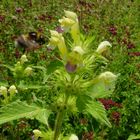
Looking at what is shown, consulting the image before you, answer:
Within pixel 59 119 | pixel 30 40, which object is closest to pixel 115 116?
pixel 30 40

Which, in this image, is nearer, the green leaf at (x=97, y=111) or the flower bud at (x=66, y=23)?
the green leaf at (x=97, y=111)

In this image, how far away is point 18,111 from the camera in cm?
246

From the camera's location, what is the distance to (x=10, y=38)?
747 cm

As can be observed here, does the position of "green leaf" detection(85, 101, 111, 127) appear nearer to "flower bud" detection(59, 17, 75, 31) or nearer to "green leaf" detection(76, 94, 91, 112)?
"green leaf" detection(76, 94, 91, 112)

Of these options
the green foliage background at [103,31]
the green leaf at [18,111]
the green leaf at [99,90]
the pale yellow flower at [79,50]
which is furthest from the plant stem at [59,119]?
the green foliage background at [103,31]

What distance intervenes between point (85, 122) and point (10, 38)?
8.96 ft

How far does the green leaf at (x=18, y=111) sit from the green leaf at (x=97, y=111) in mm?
364

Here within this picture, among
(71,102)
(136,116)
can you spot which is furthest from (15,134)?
(71,102)

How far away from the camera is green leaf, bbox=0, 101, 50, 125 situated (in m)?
2.35

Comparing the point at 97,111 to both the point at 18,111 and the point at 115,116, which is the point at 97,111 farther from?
the point at 115,116

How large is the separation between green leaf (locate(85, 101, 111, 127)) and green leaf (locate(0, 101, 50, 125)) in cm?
36

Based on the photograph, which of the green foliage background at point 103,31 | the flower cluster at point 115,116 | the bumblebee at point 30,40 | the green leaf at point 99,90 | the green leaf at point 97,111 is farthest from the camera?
the green foliage background at point 103,31

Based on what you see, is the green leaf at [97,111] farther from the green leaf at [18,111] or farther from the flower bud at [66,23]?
the flower bud at [66,23]

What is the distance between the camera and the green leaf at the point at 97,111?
7.66ft
